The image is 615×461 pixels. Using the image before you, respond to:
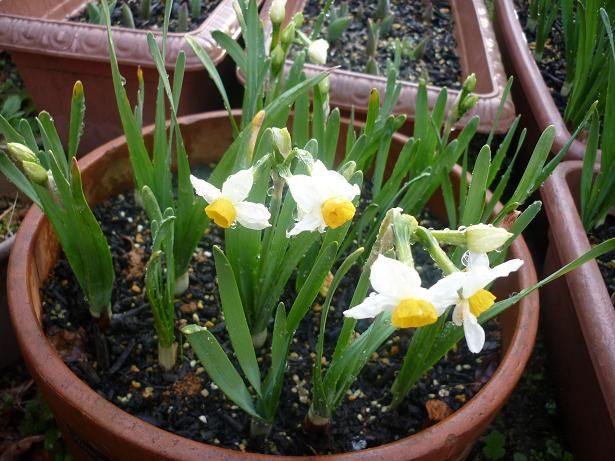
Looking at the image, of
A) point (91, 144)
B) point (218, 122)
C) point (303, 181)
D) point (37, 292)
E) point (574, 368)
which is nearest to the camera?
point (303, 181)

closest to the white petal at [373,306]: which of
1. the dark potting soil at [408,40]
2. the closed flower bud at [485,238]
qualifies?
the closed flower bud at [485,238]

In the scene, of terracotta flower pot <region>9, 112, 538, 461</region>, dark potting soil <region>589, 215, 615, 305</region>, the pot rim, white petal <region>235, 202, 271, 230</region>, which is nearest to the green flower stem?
white petal <region>235, 202, 271, 230</region>

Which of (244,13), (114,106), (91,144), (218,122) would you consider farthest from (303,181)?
(91,144)

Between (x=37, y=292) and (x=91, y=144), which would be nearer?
(x=37, y=292)

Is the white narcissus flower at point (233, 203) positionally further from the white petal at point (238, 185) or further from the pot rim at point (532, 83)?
the pot rim at point (532, 83)

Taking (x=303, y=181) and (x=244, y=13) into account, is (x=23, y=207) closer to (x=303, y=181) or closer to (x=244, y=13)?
(x=244, y=13)

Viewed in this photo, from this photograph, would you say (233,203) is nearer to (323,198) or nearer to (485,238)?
(323,198)
